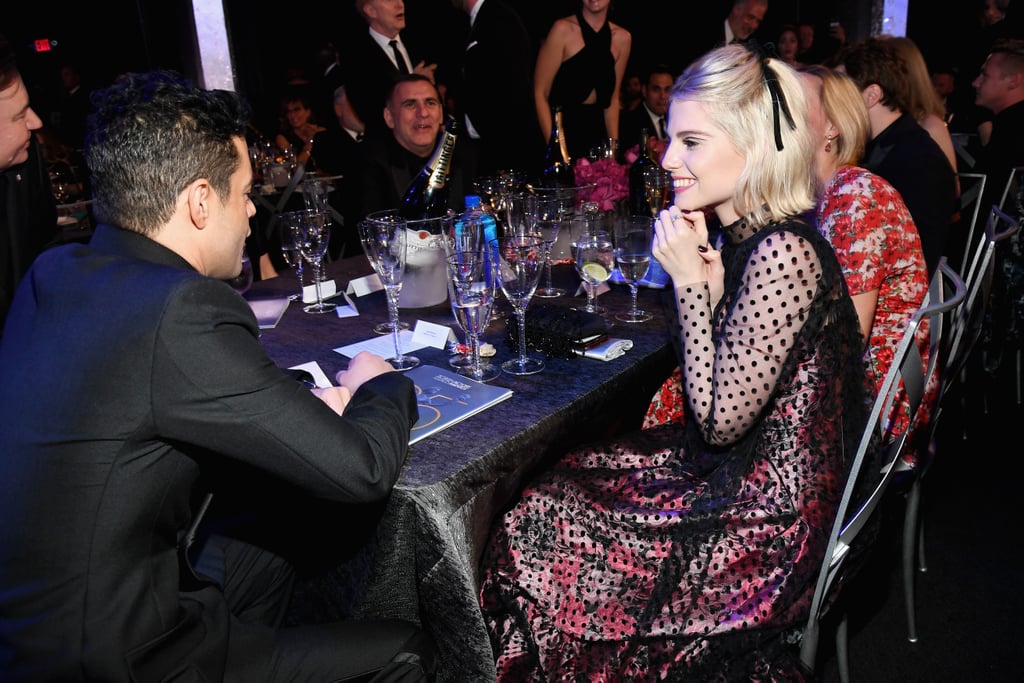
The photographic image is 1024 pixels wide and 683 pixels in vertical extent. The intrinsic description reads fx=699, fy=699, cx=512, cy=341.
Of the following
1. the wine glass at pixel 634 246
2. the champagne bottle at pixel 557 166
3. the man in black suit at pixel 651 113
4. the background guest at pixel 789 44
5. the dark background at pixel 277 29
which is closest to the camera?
the wine glass at pixel 634 246

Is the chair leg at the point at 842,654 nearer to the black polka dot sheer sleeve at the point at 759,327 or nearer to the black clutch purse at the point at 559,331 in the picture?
the black polka dot sheer sleeve at the point at 759,327

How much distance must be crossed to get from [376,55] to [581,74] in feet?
4.13

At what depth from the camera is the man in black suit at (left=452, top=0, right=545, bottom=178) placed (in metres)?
3.92

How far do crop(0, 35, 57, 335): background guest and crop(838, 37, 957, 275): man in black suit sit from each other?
8.99 feet

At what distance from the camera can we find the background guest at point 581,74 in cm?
428

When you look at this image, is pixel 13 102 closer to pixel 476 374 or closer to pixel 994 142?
pixel 476 374

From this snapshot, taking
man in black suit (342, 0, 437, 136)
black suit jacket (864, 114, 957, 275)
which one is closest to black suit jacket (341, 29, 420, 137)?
man in black suit (342, 0, 437, 136)

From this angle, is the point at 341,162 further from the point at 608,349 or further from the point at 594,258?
the point at 608,349

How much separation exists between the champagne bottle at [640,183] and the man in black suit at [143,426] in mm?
1724

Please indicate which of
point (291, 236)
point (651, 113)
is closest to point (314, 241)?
point (291, 236)

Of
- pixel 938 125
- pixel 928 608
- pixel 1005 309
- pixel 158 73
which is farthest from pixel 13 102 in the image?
pixel 1005 309

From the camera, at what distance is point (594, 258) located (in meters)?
1.82

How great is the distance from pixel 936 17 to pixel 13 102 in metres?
9.95

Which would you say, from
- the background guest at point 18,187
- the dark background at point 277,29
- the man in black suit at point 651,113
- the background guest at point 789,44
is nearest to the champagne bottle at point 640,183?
the background guest at point 18,187
